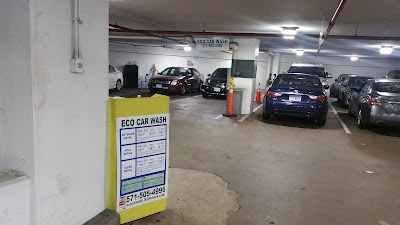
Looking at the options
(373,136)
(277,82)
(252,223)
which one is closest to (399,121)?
(373,136)

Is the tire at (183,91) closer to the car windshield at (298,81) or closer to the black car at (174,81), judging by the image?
the black car at (174,81)

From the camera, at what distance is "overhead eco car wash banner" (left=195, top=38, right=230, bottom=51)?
10466 mm

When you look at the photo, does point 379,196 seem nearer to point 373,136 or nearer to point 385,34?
point 373,136

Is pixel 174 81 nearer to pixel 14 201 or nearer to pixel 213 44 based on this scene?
pixel 213 44

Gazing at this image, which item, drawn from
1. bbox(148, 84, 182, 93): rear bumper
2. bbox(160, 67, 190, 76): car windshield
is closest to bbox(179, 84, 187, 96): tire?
bbox(148, 84, 182, 93): rear bumper

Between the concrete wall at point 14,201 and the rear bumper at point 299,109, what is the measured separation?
7126 millimetres

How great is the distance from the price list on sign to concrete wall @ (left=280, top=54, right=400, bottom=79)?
73.9 feet

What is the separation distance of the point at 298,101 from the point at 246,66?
2.74 metres

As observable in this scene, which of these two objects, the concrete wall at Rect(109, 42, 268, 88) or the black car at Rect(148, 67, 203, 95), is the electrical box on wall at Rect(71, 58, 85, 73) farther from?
the concrete wall at Rect(109, 42, 268, 88)

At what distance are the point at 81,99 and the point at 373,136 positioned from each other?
739 cm

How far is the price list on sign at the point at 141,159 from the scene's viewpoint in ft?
9.65

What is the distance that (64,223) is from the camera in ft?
8.39

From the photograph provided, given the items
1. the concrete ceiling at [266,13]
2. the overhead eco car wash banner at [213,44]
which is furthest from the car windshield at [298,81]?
the overhead eco car wash banner at [213,44]

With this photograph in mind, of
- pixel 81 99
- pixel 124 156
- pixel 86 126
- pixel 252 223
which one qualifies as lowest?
pixel 252 223
